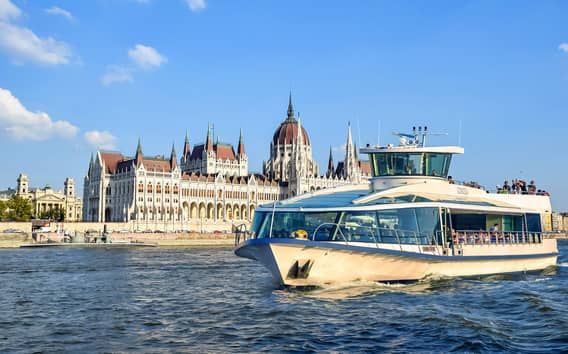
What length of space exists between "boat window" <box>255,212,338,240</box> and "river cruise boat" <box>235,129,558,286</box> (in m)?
0.04

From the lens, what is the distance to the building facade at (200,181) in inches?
5443

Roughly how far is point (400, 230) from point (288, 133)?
511 ft

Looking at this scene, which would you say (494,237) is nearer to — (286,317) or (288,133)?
(286,317)

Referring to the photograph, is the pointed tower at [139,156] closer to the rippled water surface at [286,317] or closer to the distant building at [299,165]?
the distant building at [299,165]

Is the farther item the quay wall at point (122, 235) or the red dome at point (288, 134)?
the red dome at point (288, 134)

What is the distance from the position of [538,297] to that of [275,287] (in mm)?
10371

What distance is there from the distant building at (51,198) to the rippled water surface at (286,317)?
521 feet

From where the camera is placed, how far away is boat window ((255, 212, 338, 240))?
25.8 meters

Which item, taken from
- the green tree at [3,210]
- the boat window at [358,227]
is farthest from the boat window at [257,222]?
the green tree at [3,210]

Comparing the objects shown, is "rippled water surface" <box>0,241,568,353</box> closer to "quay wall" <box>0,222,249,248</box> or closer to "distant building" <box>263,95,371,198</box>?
"quay wall" <box>0,222,249,248</box>

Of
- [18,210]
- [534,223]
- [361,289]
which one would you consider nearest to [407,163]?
[534,223]

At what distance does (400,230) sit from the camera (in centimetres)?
2705

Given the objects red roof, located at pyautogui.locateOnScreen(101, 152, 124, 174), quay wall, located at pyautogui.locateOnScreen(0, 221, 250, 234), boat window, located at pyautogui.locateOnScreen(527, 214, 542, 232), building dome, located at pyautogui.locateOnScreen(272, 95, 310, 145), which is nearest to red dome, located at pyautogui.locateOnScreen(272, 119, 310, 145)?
building dome, located at pyautogui.locateOnScreen(272, 95, 310, 145)

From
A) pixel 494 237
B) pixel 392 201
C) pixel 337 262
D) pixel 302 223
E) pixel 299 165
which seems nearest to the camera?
pixel 337 262
